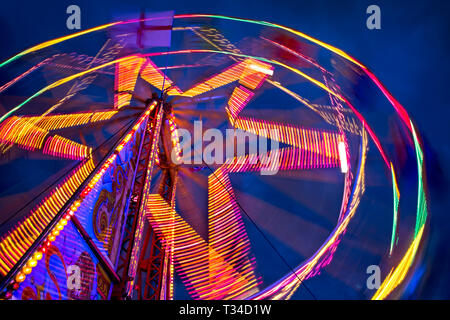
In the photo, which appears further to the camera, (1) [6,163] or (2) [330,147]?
(2) [330,147]

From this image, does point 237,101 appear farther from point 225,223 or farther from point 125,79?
point 225,223

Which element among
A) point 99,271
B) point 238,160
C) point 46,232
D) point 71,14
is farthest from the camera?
point 238,160

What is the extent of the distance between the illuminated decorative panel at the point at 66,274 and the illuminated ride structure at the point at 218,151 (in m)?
0.91

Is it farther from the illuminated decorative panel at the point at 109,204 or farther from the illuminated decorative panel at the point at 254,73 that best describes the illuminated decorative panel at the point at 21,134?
the illuminated decorative panel at the point at 254,73

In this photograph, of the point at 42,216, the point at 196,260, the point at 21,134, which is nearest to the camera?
the point at 21,134

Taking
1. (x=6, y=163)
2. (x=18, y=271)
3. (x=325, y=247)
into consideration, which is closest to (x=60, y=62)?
(x=6, y=163)

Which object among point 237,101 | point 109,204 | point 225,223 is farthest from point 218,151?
point 109,204

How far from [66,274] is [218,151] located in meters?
7.16

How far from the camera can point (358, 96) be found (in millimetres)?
6621

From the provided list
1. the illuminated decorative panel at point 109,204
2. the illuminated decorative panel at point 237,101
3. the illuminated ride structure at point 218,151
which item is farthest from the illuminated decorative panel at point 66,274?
the illuminated decorative panel at point 237,101

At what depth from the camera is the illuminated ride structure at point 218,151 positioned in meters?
5.95

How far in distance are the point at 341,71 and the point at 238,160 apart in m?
3.86

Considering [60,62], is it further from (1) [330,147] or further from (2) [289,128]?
(1) [330,147]

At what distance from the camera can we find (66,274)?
100 inches
